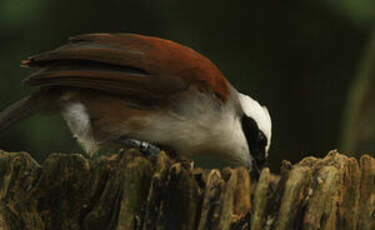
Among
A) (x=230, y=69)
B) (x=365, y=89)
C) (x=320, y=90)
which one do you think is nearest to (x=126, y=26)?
(x=230, y=69)

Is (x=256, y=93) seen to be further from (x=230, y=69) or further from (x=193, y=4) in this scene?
(x=193, y=4)

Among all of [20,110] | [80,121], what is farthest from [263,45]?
[20,110]

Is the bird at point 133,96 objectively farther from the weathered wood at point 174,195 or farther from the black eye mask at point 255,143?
the weathered wood at point 174,195

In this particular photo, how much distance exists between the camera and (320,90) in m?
7.18

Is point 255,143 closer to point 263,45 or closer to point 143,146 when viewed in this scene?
point 143,146

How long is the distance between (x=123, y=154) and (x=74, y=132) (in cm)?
134

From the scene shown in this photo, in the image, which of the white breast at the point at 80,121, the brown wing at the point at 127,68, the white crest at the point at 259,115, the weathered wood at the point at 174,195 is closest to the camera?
the weathered wood at the point at 174,195

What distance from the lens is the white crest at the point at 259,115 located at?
421 cm

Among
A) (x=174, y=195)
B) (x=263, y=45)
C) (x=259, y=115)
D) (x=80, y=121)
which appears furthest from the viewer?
(x=263, y=45)

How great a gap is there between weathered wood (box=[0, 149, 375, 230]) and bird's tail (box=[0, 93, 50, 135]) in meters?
1.21

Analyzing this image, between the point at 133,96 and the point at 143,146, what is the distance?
0.31 metres

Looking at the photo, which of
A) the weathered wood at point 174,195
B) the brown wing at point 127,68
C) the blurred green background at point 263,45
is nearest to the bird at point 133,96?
the brown wing at point 127,68

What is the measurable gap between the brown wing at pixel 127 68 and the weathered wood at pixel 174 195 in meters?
1.10

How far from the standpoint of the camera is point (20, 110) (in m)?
4.02
